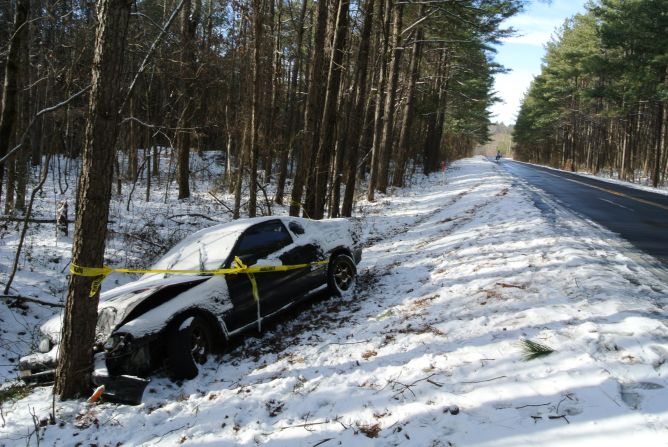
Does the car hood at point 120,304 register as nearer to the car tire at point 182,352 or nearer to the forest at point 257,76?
the car tire at point 182,352

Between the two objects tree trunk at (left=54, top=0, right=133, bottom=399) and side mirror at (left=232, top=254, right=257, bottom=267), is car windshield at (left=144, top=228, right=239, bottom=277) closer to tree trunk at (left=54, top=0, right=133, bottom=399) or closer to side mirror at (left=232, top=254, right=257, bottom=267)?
side mirror at (left=232, top=254, right=257, bottom=267)

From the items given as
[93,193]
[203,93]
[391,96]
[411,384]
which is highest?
[391,96]

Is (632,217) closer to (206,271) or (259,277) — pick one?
(259,277)

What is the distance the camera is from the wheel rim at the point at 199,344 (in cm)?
526

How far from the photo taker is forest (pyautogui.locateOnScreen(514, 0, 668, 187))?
28.8 meters

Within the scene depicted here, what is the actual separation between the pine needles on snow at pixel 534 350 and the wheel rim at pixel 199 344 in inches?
141

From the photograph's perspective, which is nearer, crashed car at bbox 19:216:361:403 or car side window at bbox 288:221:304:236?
crashed car at bbox 19:216:361:403

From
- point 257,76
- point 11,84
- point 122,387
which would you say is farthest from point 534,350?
point 257,76

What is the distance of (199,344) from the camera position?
17.6ft

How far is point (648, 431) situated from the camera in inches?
120

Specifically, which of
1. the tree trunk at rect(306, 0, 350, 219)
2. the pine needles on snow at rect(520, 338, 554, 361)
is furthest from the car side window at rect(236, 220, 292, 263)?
the tree trunk at rect(306, 0, 350, 219)

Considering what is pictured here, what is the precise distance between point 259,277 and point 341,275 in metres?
2.09

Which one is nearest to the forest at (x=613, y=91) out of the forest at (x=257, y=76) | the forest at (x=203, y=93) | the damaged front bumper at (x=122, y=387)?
the forest at (x=203, y=93)

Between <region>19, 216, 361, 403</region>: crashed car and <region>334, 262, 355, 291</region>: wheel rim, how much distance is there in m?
0.10
